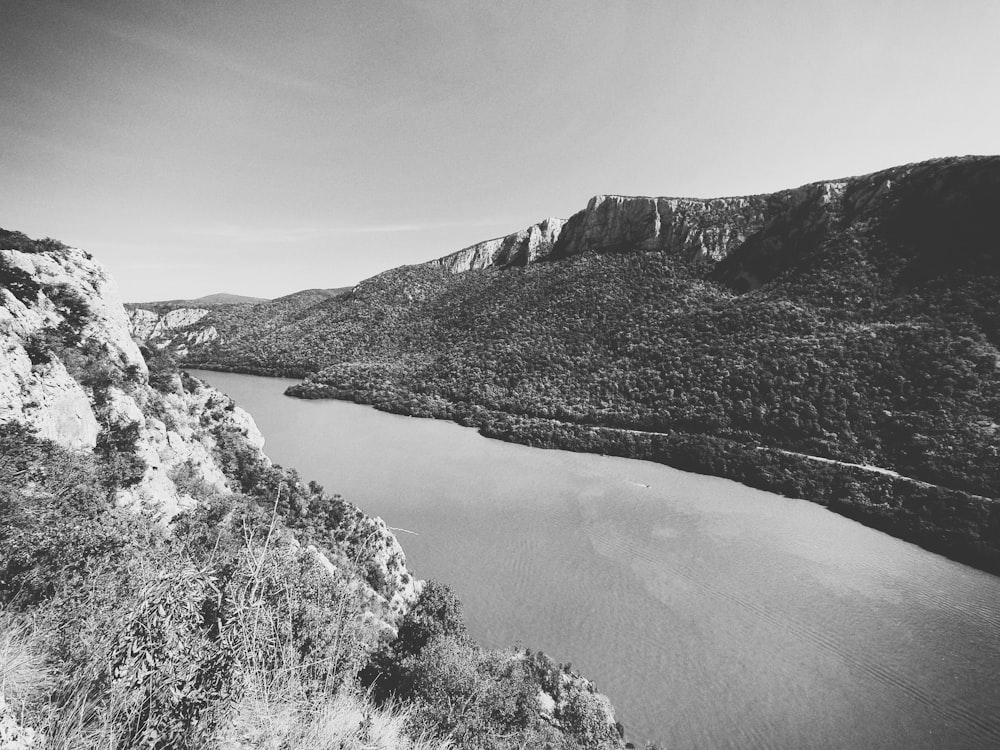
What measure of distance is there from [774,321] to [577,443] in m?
25.5

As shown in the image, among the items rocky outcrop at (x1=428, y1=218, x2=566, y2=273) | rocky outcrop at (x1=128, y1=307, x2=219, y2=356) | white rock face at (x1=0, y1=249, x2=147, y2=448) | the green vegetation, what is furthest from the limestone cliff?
rocky outcrop at (x1=128, y1=307, x2=219, y2=356)

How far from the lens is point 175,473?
49.2 feet

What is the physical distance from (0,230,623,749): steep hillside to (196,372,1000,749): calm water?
366 cm

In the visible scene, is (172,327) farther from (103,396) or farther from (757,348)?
(757,348)

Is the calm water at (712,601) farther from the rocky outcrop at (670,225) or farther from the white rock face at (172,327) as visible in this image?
the white rock face at (172,327)

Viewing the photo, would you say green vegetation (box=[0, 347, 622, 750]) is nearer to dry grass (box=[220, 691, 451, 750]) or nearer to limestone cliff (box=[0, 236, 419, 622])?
dry grass (box=[220, 691, 451, 750])

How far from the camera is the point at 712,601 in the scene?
19.6 meters

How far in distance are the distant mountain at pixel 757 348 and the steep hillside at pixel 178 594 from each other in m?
28.2

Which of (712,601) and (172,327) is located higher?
(172,327)

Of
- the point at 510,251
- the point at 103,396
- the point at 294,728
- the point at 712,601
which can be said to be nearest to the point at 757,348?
the point at 712,601

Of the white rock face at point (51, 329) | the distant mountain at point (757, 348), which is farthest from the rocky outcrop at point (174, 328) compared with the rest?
the white rock face at point (51, 329)

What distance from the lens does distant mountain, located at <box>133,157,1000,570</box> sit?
2945cm

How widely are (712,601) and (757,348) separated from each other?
102 feet

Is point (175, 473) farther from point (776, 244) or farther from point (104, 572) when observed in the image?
point (776, 244)
